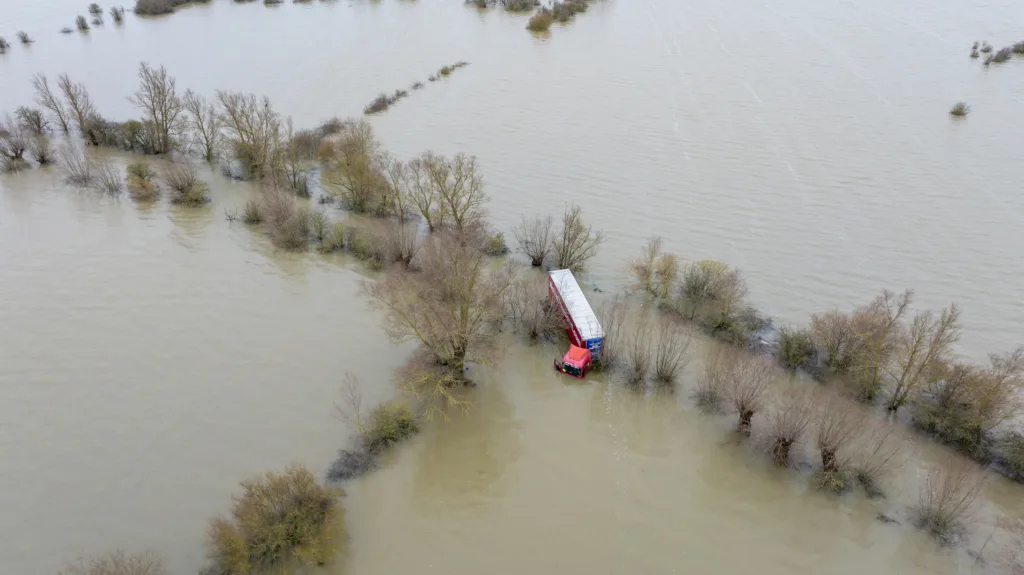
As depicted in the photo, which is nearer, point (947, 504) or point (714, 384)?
point (947, 504)

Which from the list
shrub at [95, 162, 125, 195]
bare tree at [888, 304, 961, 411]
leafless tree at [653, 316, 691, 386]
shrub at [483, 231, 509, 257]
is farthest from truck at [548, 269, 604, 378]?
shrub at [95, 162, 125, 195]

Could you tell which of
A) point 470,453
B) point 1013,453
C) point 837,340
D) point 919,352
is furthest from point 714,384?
point 1013,453

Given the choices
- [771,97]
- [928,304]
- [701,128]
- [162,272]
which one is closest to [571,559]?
[928,304]

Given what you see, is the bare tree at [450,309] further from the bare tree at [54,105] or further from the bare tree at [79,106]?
the bare tree at [54,105]

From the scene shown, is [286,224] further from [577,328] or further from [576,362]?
[576,362]

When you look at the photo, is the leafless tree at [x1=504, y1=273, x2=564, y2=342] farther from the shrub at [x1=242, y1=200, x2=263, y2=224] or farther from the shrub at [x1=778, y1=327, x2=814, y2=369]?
the shrub at [x1=242, y1=200, x2=263, y2=224]

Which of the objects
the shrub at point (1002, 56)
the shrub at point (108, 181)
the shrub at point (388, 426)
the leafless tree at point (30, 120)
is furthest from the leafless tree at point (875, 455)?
the leafless tree at point (30, 120)
